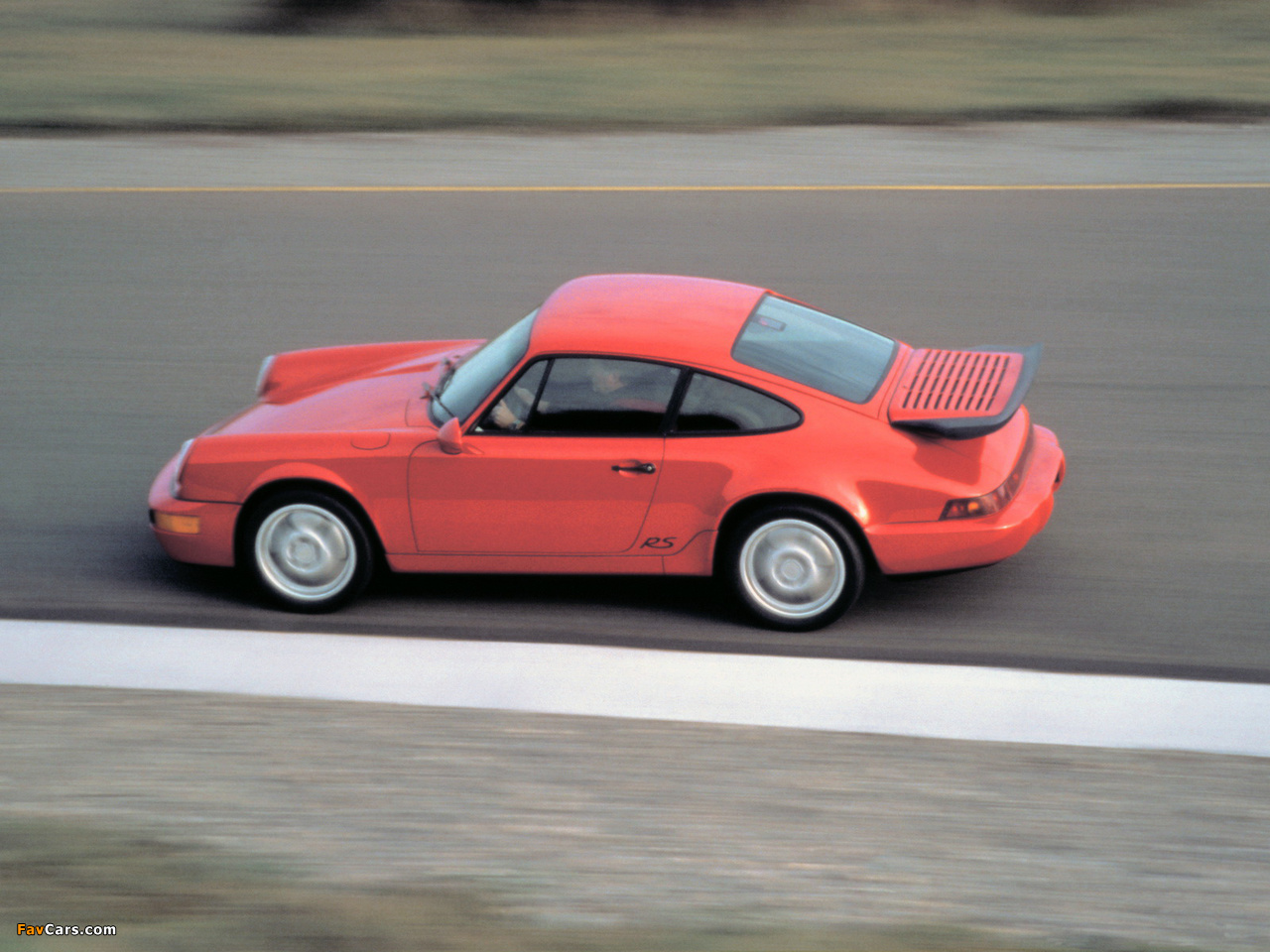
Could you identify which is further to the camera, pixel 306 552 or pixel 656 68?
pixel 656 68

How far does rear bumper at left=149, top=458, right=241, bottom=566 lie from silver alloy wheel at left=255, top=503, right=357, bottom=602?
15 centimetres

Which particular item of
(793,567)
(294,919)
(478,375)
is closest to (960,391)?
(793,567)

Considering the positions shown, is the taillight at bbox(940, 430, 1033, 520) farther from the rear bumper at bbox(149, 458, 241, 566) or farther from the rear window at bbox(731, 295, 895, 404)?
the rear bumper at bbox(149, 458, 241, 566)

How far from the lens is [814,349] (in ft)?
20.7

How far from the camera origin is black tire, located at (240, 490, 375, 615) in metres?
6.14

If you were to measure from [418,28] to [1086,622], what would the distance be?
17.2 meters

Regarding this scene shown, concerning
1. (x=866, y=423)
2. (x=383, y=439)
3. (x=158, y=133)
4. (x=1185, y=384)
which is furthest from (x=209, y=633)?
(x=158, y=133)

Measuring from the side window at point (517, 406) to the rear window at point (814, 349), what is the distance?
85 centimetres

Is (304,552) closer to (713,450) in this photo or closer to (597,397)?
(597,397)

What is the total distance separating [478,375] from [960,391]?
2.10 metres

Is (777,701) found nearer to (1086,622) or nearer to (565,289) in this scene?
(1086,622)

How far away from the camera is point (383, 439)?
20.0 ft

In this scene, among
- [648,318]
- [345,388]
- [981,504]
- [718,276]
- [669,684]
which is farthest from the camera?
[718,276]

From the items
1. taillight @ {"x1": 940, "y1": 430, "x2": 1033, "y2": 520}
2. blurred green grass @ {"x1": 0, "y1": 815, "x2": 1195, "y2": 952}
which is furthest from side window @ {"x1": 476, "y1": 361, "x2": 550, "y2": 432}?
blurred green grass @ {"x1": 0, "y1": 815, "x2": 1195, "y2": 952}
